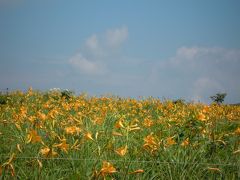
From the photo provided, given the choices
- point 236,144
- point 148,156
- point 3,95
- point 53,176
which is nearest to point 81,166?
point 53,176

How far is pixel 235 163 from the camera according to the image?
12.7 ft

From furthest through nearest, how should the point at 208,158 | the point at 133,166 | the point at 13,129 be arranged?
the point at 13,129, the point at 208,158, the point at 133,166

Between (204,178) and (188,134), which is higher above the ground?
(188,134)

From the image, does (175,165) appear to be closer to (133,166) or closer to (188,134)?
(133,166)

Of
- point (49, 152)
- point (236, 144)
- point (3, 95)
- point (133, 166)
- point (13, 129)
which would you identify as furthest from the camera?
point (3, 95)

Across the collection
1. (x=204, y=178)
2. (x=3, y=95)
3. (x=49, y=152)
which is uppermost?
(x=3, y=95)

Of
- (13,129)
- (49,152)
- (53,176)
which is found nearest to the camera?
(49,152)

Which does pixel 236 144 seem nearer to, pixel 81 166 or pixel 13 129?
pixel 81 166

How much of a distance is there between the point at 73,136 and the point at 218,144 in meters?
1.88

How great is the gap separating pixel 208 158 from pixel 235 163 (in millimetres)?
316

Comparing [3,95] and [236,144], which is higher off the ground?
[3,95]

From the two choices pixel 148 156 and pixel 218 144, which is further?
pixel 218 144

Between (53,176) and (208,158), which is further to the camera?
(208,158)

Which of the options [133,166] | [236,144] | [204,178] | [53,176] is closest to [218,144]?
[236,144]
